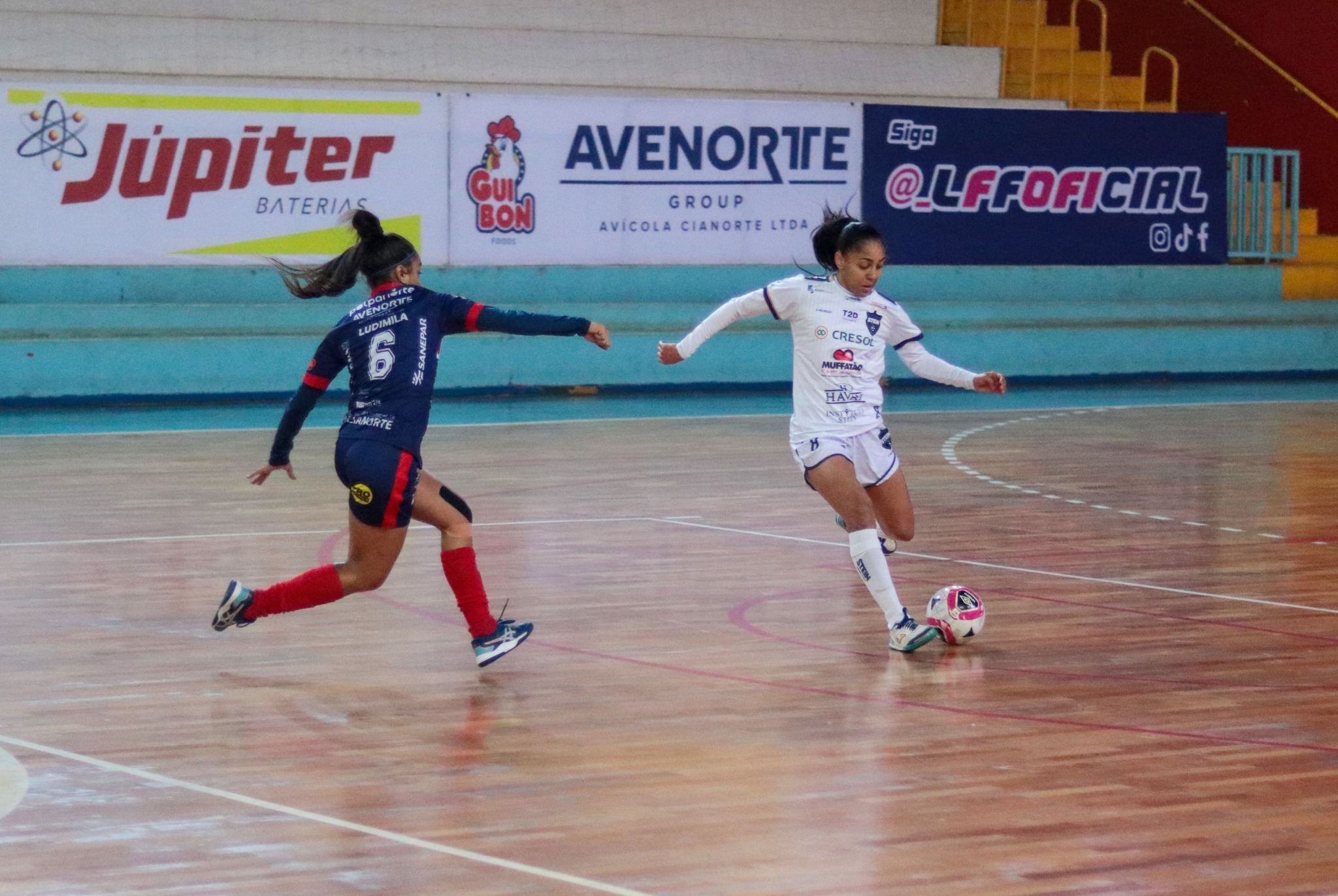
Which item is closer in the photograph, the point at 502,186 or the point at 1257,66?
the point at 502,186

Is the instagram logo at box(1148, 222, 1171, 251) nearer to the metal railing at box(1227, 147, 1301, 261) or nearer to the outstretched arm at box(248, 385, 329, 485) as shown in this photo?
the metal railing at box(1227, 147, 1301, 261)

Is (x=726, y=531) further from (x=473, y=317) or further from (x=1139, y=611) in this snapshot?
(x=473, y=317)

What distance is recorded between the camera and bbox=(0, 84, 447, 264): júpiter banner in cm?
1563

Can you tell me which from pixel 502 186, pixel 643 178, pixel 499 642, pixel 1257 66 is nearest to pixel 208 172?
pixel 502 186

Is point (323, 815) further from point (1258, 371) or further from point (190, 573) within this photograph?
point (1258, 371)

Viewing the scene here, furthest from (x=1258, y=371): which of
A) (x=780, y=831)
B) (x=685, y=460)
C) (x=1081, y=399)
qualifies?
(x=780, y=831)

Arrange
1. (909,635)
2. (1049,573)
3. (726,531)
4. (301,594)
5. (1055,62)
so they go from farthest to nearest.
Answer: (1055,62) < (726,531) < (1049,573) < (909,635) < (301,594)

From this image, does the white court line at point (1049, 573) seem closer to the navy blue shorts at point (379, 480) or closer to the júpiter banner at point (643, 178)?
the navy blue shorts at point (379, 480)

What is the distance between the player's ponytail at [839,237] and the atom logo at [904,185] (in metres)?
11.5

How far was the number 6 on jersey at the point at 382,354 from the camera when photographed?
20.4ft

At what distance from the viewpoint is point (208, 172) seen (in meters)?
16.1

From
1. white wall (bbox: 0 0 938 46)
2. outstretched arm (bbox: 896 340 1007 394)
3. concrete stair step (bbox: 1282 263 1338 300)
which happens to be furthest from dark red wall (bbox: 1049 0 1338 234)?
outstretched arm (bbox: 896 340 1007 394)

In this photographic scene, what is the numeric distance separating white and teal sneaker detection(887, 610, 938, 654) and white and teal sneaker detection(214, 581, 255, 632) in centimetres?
227

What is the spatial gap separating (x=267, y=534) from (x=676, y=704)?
4.00 m
